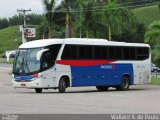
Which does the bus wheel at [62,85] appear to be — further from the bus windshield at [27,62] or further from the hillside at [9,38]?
the hillside at [9,38]

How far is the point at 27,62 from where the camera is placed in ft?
106

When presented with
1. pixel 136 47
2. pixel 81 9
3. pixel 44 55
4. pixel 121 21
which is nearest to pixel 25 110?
pixel 44 55

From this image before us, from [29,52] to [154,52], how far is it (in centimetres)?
1850

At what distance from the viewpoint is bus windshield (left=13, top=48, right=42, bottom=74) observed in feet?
105

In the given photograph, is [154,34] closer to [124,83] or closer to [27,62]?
[124,83]

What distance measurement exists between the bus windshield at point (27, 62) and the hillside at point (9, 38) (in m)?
123

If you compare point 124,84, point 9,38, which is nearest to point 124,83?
point 124,84

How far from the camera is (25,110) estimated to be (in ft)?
64.7

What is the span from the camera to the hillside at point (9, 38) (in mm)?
163800

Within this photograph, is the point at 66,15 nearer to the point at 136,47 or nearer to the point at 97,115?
the point at 136,47

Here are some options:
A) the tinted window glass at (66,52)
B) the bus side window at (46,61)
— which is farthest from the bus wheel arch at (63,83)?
the bus side window at (46,61)

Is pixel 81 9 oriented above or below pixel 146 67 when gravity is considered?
above

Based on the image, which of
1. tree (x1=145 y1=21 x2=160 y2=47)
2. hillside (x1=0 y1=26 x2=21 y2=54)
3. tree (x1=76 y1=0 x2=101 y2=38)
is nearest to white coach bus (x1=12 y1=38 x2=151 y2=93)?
tree (x1=145 y1=21 x2=160 y2=47)

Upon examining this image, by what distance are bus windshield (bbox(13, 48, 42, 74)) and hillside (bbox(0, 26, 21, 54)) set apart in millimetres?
122714
